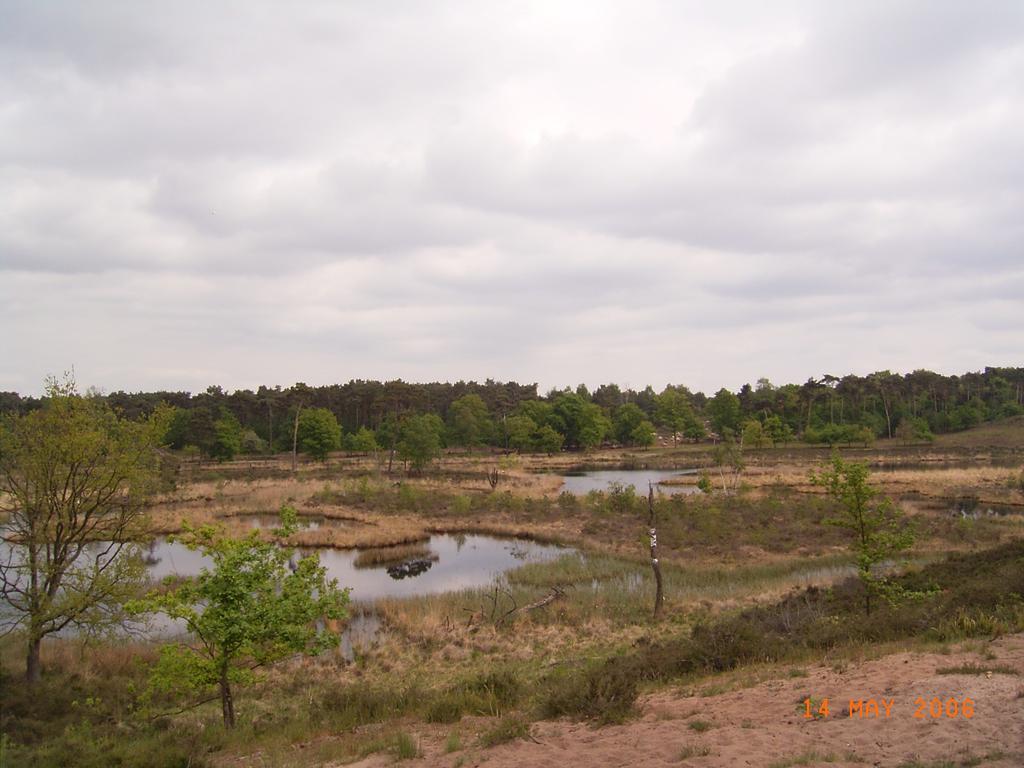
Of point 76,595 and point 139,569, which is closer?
point 76,595

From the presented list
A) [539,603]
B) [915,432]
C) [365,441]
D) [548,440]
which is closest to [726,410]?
[915,432]

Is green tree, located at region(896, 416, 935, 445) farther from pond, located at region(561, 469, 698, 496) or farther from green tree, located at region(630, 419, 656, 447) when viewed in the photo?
pond, located at region(561, 469, 698, 496)

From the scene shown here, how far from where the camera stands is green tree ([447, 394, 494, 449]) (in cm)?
10144

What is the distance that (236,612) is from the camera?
1141cm

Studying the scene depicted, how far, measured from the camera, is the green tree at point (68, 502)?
1500cm

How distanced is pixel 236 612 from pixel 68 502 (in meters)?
7.78

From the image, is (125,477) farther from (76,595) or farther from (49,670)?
(49,670)

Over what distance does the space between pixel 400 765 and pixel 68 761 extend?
224 inches

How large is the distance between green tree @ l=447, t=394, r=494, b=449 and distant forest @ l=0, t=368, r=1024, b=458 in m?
0.18

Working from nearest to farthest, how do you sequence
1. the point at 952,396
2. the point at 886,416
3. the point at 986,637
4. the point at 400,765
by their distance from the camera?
the point at 400,765 < the point at 986,637 < the point at 886,416 < the point at 952,396

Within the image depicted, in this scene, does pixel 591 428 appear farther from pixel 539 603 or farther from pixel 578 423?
pixel 539 603

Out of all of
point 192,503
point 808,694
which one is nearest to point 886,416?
point 192,503

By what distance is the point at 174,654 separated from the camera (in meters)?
11.5

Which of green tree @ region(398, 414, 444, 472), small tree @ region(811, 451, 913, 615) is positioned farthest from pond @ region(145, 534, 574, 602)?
green tree @ region(398, 414, 444, 472)
